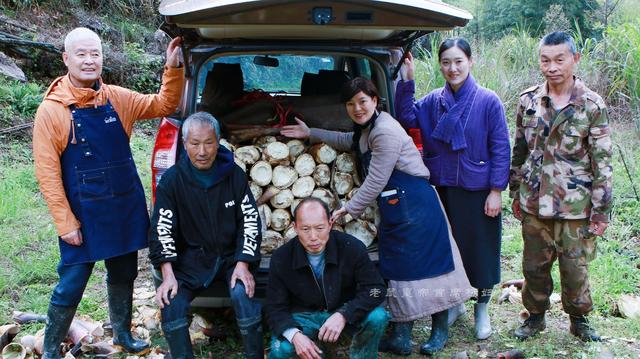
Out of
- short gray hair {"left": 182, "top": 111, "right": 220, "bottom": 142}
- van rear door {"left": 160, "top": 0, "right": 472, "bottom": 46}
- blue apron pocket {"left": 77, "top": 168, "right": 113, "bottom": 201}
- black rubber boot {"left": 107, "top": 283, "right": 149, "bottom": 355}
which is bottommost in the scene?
black rubber boot {"left": 107, "top": 283, "right": 149, "bottom": 355}

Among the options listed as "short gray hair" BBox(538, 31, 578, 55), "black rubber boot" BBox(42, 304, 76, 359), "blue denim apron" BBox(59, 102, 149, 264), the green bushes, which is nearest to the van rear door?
"short gray hair" BBox(538, 31, 578, 55)

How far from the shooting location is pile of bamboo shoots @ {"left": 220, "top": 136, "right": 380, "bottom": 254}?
12.6 ft

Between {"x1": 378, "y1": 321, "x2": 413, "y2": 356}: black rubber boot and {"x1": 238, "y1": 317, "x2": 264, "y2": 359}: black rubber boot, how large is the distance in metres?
0.84

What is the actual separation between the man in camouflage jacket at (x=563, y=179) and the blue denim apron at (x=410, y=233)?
60 cm

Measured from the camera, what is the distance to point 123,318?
3693mm

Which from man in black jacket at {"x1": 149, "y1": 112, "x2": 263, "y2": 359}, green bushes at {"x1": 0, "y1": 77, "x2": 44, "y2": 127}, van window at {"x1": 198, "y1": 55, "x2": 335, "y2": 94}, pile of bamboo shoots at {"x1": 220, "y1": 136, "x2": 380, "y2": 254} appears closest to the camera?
man in black jacket at {"x1": 149, "y1": 112, "x2": 263, "y2": 359}

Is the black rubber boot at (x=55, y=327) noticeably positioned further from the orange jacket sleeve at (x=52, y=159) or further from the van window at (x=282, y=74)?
the van window at (x=282, y=74)

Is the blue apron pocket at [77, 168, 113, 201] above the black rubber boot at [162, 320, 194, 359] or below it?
above

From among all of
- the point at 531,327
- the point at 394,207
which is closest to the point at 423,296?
the point at 394,207

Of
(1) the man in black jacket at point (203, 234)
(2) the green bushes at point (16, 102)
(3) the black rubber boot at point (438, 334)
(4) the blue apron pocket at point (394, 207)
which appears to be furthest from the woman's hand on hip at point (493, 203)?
(2) the green bushes at point (16, 102)

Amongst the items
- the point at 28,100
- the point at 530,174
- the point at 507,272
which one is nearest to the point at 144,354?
the point at 530,174

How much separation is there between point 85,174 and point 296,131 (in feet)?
4.33

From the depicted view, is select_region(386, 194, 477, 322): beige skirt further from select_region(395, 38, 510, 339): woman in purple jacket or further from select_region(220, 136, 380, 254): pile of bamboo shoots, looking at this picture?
select_region(220, 136, 380, 254): pile of bamboo shoots

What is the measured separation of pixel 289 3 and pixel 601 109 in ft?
6.07
